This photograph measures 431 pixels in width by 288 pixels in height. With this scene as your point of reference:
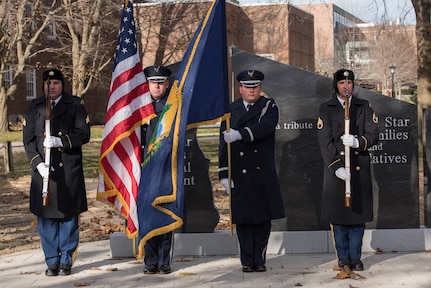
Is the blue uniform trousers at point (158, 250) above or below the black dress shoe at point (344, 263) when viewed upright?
above

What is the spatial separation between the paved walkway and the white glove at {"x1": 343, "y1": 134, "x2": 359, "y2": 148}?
1.25 m

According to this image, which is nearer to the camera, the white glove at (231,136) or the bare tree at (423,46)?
the white glove at (231,136)

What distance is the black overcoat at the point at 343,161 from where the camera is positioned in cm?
795

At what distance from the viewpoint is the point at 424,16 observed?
609 inches

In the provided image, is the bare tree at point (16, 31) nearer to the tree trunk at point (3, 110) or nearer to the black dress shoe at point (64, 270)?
the tree trunk at point (3, 110)

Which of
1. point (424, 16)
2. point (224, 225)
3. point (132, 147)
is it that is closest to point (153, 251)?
point (132, 147)

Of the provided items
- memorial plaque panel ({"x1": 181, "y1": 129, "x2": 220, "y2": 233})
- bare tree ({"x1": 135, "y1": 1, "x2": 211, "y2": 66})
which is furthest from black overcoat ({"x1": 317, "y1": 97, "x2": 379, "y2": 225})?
bare tree ({"x1": 135, "y1": 1, "x2": 211, "y2": 66})

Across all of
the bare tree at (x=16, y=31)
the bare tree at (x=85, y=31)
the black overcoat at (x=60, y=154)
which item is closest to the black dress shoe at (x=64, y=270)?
the black overcoat at (x=60, y=154)

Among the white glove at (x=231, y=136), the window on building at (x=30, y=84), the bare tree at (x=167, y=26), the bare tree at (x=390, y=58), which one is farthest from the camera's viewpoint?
the bare tree at (x=390, y=58)

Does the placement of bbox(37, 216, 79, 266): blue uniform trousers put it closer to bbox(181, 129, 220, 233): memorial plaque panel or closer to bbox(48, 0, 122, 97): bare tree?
bbox(181, 129, 220, 233): memorial plaque panel

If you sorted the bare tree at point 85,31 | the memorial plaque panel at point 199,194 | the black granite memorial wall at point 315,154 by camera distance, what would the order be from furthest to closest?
the bare tree at point 85,31, the memorial plaque panel at point 199,194, the black granite memorial wall at point 315,154

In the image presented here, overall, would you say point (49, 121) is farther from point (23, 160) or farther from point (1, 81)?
point (1, 81)

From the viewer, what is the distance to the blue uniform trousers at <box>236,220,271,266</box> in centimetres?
805

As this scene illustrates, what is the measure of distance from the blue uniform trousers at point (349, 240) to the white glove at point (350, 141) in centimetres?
85
